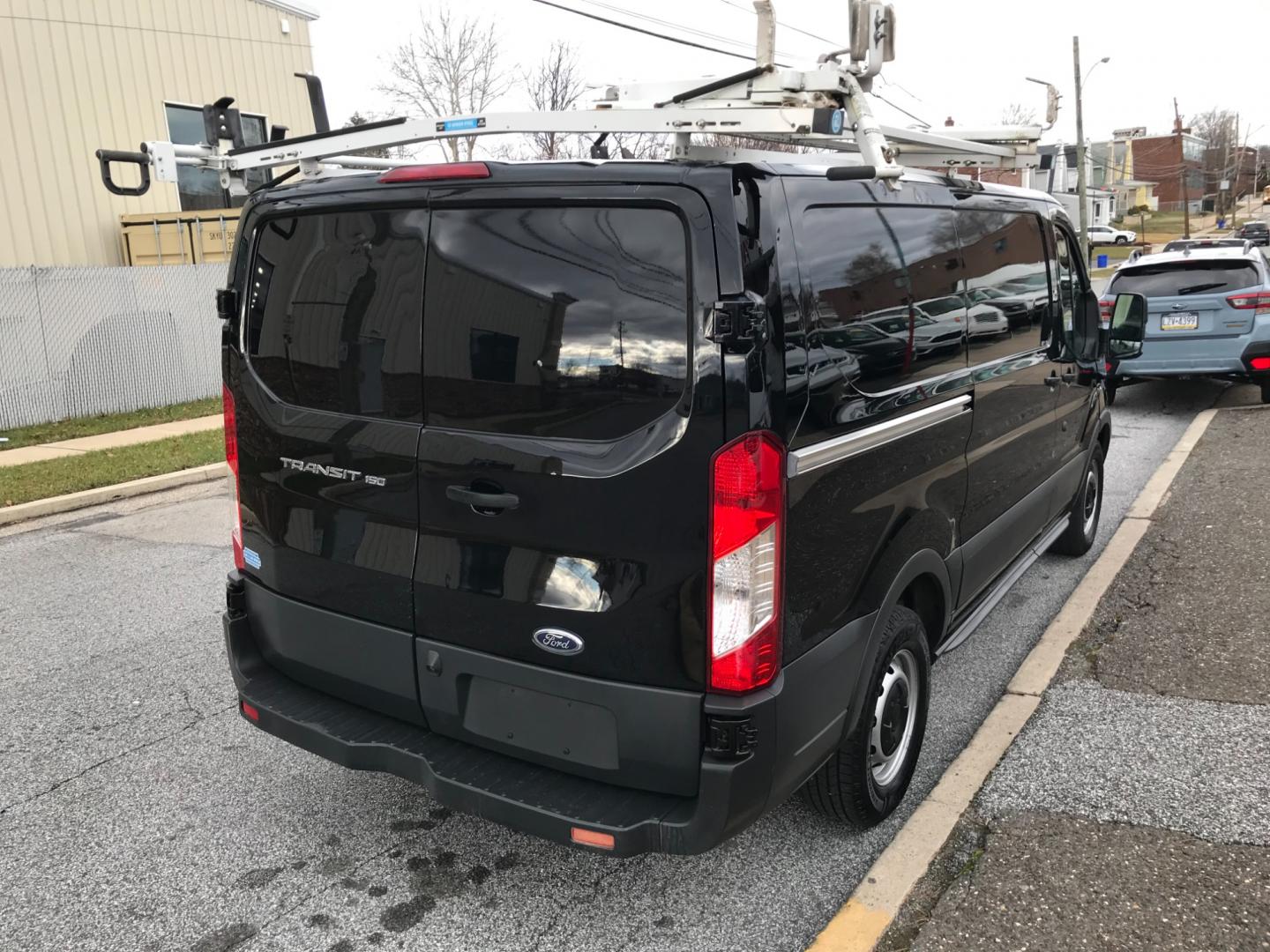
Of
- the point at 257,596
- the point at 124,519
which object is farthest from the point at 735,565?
the point at 124,519

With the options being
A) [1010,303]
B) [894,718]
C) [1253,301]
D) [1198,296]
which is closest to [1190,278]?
[1198,296]

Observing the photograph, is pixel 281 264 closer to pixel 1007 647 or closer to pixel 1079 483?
pixel 1007 647

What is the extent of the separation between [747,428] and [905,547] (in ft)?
3.44

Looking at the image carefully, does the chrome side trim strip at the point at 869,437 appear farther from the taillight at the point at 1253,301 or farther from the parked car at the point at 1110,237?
the parked car at the point at 1110,237

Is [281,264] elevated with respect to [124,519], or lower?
elevated

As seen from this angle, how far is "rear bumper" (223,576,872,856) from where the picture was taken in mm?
2471

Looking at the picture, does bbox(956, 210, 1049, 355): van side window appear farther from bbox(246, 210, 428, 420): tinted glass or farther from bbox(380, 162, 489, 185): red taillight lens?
bbox(246, 210, 428, 420): tinted glass

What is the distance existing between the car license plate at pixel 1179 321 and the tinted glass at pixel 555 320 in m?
9.88

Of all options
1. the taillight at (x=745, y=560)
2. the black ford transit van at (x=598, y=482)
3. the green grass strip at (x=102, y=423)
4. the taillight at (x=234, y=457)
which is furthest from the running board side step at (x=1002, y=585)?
the green grass strip at (x=102, y=423)

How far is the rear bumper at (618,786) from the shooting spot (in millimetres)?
2471

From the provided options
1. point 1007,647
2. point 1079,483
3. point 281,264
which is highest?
point 281,264

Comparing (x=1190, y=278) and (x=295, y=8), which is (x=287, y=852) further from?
(x=295, y=8)

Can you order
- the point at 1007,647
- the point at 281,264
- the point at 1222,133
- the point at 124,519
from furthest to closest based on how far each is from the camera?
the point at 1222,133 < the point at 124,519 < the point at 1007,647 < the point at 281,264

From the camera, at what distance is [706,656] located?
246cm
